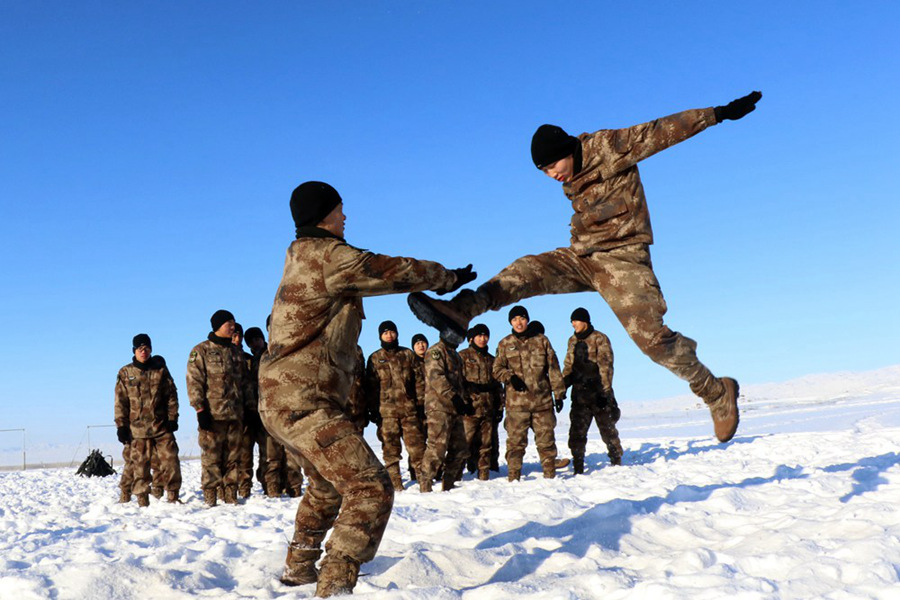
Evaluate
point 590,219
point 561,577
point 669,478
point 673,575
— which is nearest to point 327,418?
point 561,577

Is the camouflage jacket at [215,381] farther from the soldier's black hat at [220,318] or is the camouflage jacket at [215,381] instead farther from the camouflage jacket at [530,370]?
the camouflage jacket at [530,370]

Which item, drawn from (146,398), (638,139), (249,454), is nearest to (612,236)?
(638,139)

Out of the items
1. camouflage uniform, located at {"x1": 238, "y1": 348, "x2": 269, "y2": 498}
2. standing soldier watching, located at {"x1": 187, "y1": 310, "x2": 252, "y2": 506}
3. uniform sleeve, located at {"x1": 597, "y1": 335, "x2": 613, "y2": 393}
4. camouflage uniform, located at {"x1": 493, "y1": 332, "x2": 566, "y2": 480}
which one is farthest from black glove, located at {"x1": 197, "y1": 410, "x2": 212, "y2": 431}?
uniform sleeve, located at {"x1": 597, "y1": 335, "x2": 613, "y2": 393}

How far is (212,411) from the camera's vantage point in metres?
9.21

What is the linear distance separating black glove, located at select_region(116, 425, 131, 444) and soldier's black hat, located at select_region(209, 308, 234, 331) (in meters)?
1.92

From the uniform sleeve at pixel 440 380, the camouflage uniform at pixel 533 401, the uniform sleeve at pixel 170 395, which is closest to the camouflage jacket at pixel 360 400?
the uniform sleeve at pixel 440 380

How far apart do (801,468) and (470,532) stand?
4876 mm

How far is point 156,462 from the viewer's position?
382 inches

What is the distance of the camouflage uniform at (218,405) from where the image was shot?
9.14m

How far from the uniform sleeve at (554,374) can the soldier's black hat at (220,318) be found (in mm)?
4328

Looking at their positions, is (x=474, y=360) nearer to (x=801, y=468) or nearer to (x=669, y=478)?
(x=669, y=478)

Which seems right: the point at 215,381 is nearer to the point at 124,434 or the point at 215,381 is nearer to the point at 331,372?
the point at 124,434

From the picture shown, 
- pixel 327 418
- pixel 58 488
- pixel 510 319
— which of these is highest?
pixel 510 319

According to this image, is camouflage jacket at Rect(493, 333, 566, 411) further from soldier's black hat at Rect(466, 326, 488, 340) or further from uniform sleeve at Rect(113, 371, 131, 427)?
uniform sleeve at Rect(113, 371, 131, 427)
